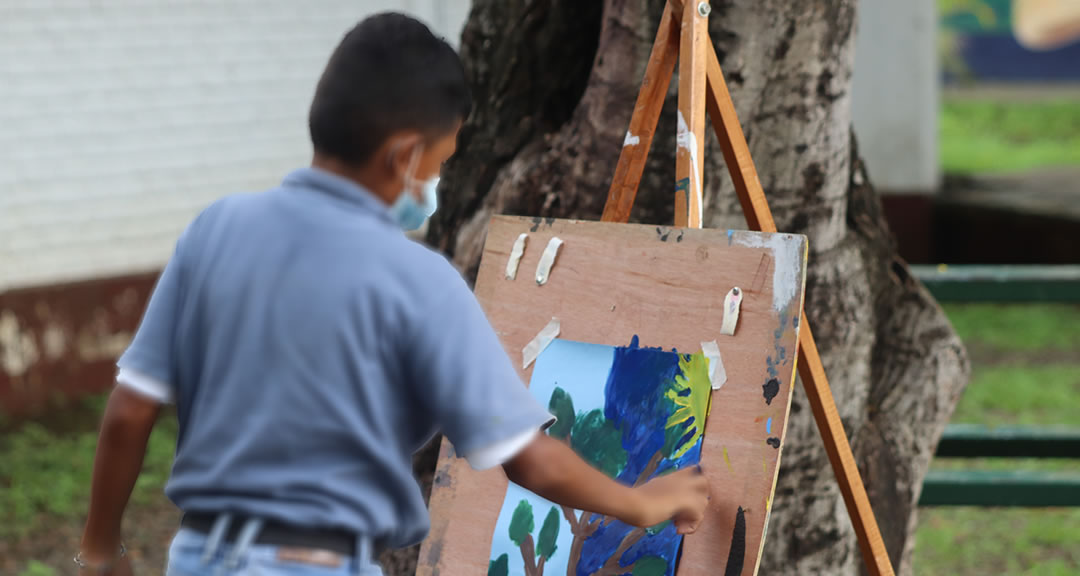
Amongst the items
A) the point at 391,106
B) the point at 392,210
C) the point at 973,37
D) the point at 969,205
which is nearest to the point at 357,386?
the point at 392,210

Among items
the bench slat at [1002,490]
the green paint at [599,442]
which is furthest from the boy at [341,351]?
the bench slat at [1002,490]

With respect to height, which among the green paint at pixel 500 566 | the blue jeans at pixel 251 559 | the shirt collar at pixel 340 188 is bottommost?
the green paint at pixel 500 566

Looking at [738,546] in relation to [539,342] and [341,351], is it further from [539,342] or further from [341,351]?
[341,351]

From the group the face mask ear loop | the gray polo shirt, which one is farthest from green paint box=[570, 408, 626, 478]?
the face mask ear loop

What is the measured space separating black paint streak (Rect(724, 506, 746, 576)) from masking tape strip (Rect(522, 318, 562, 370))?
544 mm

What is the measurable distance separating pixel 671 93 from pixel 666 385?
1001 millimetres

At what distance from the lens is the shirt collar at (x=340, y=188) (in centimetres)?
159

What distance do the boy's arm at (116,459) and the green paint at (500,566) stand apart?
0.82 meters

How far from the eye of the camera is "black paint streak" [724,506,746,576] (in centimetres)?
203

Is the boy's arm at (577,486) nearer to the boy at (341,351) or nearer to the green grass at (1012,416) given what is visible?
the boy at (341,351)

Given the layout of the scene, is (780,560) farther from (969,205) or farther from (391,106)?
(969,205)

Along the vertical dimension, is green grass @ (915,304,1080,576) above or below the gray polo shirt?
below

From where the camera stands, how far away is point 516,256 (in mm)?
2451

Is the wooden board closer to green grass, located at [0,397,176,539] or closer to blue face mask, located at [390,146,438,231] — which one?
blue face mask, located at [390,146,438,231]
